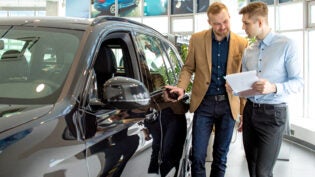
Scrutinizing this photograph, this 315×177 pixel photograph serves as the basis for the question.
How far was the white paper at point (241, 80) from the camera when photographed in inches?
91.0

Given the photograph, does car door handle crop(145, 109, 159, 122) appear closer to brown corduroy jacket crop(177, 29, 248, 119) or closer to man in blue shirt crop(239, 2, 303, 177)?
man in blue shirt crop(239, 2, 303, 177)

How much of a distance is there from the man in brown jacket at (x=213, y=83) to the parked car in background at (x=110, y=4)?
369 inches

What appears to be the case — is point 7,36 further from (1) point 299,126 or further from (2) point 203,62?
(1) point 299,126

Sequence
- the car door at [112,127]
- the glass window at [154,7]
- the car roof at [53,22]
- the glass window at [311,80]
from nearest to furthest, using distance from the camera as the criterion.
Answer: the car door at [112,127] < the car roof at [53,22] < the glass window at [311,80] < the glass window at [154,7]

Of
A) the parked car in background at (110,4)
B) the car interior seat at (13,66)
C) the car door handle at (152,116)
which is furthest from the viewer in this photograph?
the parked car in background at (110,4)

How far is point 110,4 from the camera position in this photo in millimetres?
12180

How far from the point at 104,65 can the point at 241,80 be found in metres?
0.81

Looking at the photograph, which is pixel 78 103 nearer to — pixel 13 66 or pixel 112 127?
pixel 112 127

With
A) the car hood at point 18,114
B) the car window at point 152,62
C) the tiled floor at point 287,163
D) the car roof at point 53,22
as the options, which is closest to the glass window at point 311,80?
the tiled floor at point 287,163

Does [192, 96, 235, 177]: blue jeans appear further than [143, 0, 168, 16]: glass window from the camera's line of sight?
No

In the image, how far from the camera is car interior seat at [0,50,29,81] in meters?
1.67

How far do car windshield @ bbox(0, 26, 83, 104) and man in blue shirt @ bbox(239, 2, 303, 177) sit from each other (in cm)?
115

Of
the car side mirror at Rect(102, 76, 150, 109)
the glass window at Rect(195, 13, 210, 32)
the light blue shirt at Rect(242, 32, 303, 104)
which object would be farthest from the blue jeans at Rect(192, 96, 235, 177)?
the glass window at Rect(195, 13, 210, 32)

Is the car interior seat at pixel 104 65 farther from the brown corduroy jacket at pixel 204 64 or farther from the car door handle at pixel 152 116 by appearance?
the brown corduroy jacket at pixel 204 64
